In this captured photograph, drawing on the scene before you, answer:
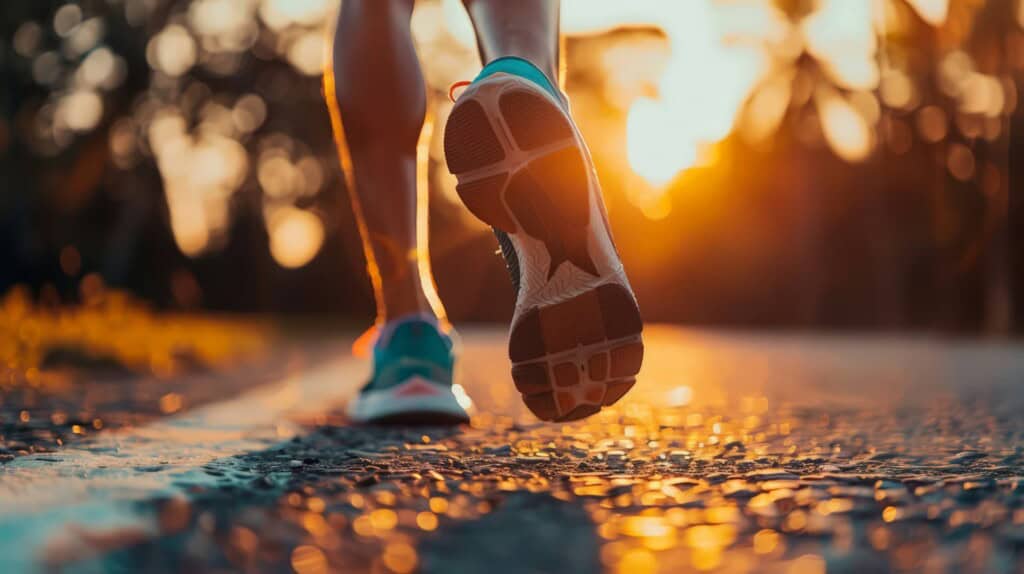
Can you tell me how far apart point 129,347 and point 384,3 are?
117 inches

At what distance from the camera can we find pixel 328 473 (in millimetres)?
1400

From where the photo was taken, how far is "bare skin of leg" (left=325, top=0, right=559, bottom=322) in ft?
8.14

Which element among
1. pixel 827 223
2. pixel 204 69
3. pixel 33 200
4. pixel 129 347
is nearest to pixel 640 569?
pixel 129 347

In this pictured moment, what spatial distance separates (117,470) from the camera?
55.6 inches

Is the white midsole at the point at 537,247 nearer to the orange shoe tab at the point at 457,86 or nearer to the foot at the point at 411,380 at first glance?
the orange shoe tab at the point at 457,86

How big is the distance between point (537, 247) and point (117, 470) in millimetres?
716

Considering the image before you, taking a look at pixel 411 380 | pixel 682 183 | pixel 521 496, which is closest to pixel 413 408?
pixel 411 380

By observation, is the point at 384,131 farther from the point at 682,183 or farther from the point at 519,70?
the point at 682,183

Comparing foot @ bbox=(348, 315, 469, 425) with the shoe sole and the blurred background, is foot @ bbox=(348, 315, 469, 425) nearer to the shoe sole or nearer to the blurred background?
the shoe sole

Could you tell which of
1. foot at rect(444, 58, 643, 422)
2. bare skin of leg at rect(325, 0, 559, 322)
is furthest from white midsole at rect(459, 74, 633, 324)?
bare skin of leg at rect(325, 0, 559, 322)

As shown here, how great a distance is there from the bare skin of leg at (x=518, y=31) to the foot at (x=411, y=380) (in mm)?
605

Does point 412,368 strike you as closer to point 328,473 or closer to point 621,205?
point 328,473

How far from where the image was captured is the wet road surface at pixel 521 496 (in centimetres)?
96

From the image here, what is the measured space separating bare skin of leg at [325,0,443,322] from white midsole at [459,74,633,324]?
0.68 m
